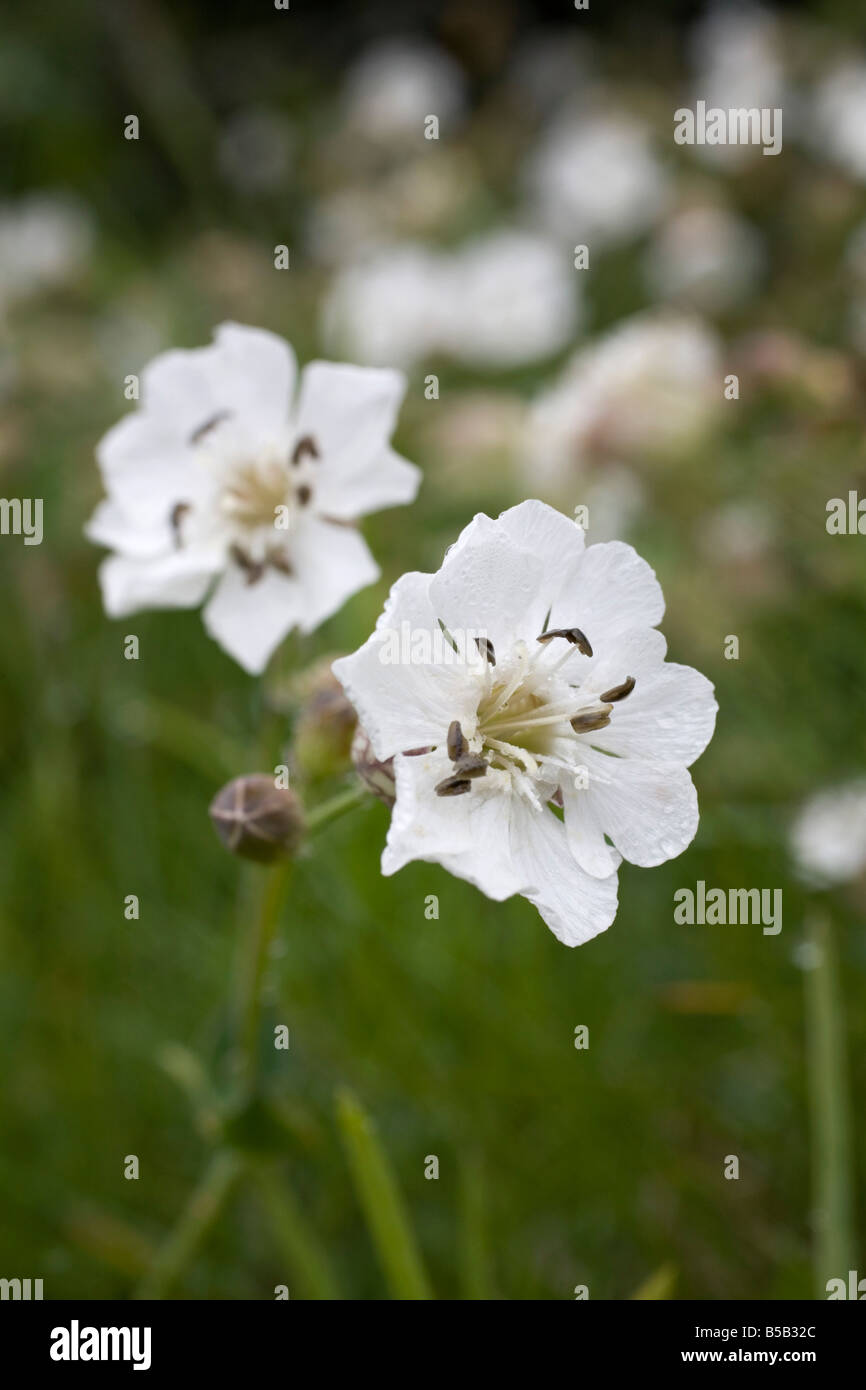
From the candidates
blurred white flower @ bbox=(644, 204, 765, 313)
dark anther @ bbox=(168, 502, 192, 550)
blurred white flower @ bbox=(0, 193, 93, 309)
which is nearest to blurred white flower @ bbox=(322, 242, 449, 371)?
blurred white flower @ bbox=(644, 204, 765, 313)

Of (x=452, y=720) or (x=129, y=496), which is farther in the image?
(x=129, y=496)

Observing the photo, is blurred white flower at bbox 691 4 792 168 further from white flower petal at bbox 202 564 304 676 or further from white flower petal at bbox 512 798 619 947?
white flower petal at bbox 512 798 619 947

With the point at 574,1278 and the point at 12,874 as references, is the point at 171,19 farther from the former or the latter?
the point at 574,1278

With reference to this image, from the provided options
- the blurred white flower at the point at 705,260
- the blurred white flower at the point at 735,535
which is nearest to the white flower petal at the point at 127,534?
the blurred white flower at the point at 735,535

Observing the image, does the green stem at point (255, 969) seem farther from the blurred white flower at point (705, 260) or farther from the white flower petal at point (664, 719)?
the blurred white flower at point (705, 260)

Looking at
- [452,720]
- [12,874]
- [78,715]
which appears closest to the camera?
[452,720]
